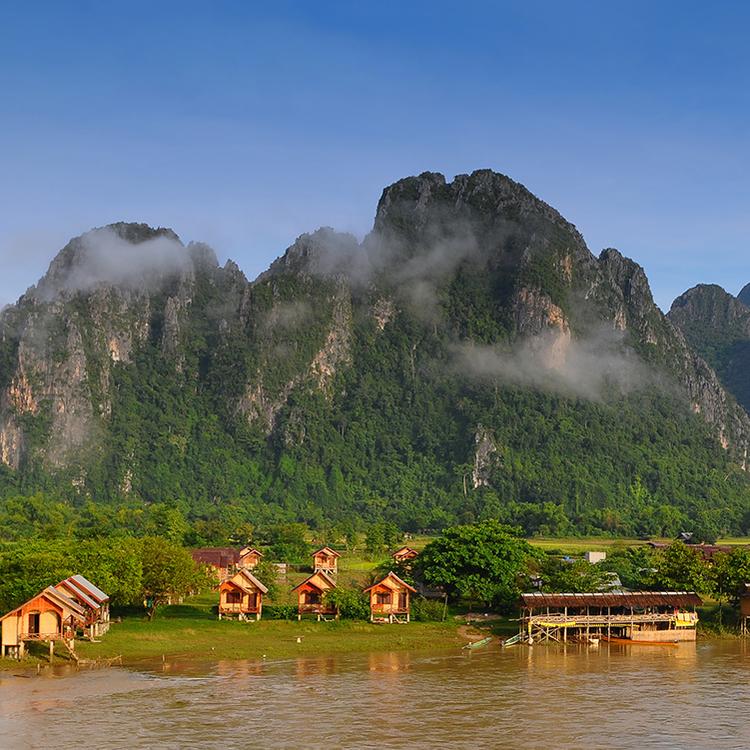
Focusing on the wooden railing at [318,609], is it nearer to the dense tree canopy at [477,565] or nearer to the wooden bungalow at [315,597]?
the wooden bungalow at [315,597]

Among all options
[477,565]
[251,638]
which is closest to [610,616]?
[477,565]

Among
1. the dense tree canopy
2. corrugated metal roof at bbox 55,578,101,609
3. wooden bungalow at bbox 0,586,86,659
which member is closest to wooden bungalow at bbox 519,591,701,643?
the dense tree canopy

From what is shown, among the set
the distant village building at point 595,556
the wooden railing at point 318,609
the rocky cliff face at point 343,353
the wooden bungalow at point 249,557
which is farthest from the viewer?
the rocky cliff face at point 343,353

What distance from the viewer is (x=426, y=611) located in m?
56.6

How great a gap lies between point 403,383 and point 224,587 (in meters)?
117

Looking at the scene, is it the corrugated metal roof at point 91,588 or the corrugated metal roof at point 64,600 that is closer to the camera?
the corrugated metal roof at point 64,600

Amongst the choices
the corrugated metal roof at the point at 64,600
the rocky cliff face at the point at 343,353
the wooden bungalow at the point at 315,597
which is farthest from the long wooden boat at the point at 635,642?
the rocky cliff face at the point at 343,353

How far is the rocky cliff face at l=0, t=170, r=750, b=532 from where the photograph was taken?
514 feet

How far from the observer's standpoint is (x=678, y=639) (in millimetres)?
53688

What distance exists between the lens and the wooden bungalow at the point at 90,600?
4653 centimetres

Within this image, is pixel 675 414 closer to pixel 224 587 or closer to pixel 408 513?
pixel 408 513

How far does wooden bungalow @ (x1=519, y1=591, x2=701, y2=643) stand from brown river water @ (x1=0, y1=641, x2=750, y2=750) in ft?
15.3

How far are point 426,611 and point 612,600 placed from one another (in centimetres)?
984

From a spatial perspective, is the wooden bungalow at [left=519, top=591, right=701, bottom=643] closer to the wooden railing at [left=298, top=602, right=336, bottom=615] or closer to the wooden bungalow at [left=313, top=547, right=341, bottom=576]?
the wooden railing at [left=298, top=602, right=336, bottom=615]
